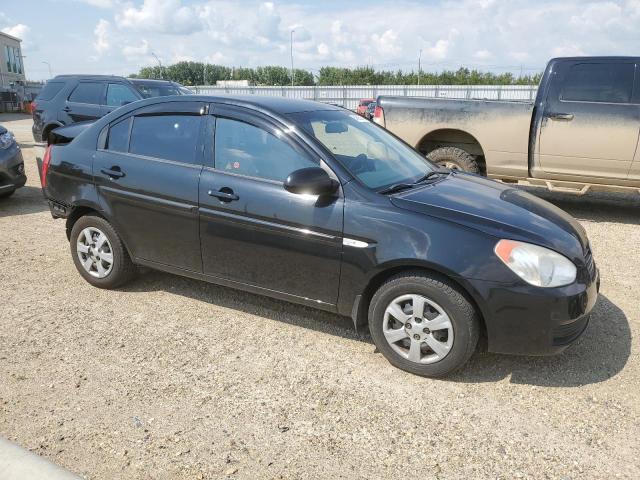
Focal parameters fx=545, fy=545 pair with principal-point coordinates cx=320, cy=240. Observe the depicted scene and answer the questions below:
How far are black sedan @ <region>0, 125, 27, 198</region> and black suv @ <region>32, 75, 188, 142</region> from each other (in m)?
2.56

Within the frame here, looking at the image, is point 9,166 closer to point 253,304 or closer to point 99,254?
point 99,254

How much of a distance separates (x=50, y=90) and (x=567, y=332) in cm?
1111

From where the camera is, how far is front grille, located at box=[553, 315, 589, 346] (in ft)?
10.4

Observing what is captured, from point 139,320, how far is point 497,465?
2806 mm

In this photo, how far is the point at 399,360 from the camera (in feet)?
11.3

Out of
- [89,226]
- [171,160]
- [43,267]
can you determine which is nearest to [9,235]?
[43,267]

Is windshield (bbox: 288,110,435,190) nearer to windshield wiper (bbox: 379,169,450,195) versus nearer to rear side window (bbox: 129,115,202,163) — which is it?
windshield wiper (bbox: 379,169,450,195)

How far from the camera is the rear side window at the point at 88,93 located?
10.5 metres

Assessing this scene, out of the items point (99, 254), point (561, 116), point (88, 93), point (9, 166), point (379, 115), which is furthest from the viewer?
point (88, 93)

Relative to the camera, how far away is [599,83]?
7090 millimetres

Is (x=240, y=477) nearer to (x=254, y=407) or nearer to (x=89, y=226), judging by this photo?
(x=254, y=407)

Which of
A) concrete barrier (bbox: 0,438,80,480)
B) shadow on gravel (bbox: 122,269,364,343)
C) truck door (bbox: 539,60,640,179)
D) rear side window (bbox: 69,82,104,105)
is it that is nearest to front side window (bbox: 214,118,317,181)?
shadow on gravel (bbox: 122,269,364,343)

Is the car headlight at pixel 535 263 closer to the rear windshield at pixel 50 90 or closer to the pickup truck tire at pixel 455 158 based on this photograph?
the pickup truck tire at pixel 455 158

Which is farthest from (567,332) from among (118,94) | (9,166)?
(118,94)
